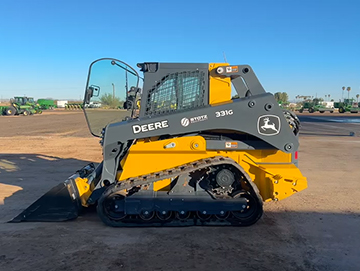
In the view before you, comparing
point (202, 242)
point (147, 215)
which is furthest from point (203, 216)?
point (147, 215)

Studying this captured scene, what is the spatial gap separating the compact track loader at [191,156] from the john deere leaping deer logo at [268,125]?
2 cm

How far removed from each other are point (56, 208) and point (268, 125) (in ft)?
12.0

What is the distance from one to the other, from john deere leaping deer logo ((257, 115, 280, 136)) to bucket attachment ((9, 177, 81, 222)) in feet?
10.4

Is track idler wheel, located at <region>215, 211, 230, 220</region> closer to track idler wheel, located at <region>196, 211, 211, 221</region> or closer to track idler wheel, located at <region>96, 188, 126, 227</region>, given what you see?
track idler wheel, located at <region>196, 211, 211, 221</region>

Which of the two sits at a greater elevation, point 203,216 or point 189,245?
point 203,216

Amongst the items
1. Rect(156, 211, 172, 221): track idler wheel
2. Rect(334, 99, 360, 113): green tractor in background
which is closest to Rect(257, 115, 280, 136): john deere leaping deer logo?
Rect(156, 211, 172, 221): track idler wheel

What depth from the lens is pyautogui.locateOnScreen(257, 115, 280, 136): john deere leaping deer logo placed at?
14.9 ft

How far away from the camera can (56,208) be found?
4969mm

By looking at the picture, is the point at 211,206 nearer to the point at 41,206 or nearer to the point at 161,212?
the point at 161,212

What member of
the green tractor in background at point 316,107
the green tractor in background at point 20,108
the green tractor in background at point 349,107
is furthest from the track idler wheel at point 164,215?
the green tractor in background at point 316,107

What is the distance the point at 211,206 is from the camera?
14.9 ft

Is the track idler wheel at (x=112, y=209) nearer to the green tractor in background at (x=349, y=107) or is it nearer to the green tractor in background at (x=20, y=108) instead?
the green tractor in background at (x=20, y=108)

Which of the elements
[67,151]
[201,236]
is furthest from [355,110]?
[201,236]

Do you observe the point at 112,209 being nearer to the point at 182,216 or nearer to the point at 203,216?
the point at 182,216
